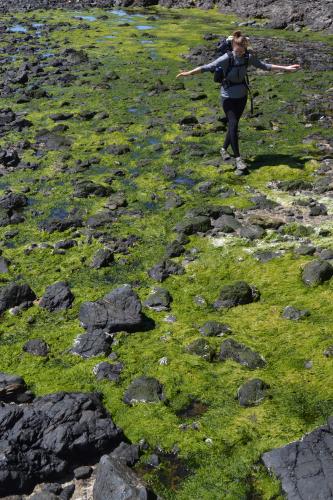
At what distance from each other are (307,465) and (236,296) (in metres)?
4.00

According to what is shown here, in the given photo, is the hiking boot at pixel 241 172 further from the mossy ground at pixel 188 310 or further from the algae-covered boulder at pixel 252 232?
the algae-covered boulder at pixel 252 232

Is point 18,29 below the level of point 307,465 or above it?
above

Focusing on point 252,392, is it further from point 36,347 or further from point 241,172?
point 241,172

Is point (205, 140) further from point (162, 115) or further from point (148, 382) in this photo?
point (148, 382)

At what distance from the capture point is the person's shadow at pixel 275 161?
1623 centimetres

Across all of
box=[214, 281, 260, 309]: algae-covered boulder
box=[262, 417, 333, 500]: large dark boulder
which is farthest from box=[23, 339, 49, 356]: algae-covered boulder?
box=[262, 417, 333, 500]: large dark boulder

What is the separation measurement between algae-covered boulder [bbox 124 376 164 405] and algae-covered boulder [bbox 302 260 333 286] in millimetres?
3776

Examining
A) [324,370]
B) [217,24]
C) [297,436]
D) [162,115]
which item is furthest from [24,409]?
[217,24]

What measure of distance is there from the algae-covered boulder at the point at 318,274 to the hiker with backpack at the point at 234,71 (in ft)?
19.7

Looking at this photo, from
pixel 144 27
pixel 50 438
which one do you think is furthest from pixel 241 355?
pixel 144 27

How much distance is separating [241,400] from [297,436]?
0.96 metres

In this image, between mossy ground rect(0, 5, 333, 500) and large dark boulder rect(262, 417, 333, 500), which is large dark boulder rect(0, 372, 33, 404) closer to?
mossy ground rect(0, 5, 333, 500)

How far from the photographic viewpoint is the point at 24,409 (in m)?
7.00

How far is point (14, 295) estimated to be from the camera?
405 inches
